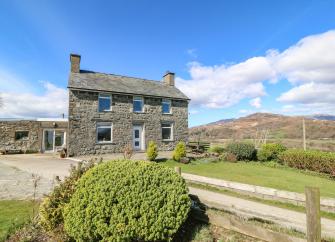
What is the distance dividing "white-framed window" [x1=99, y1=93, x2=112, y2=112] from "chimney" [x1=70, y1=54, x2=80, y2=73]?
363 centimetres

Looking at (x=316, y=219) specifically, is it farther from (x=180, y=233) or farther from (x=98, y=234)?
(x=98, y=234)

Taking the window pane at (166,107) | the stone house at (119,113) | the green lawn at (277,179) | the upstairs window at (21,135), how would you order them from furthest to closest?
the window pane at (166,107) < the upstairs window at (21,135) < the stone house at (119,113) < the green lawn at (277,179)

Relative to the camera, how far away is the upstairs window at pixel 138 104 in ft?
75.7

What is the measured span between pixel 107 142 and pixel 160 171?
57.6 ft

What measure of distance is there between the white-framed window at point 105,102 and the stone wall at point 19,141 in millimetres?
8833

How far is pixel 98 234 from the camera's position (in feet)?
13.5

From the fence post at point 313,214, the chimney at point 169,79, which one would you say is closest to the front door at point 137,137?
the chimney at point 169,79

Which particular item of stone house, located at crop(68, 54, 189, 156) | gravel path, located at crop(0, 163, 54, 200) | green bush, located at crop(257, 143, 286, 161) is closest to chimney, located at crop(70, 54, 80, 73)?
stone house, located at crop(68, 54, 189, 156)

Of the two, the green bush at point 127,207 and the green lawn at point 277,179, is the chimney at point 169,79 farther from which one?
the green bush at point 127,207

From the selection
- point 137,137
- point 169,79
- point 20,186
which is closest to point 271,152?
point 137,137

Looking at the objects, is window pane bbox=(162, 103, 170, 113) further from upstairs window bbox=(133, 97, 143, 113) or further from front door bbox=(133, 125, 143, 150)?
front door bbox=(133, 125, 143, 150)

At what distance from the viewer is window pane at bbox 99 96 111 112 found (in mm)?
21250

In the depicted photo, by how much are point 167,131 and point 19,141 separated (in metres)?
15.5

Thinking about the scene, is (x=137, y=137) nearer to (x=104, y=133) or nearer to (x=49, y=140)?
(x=104, y=133)
